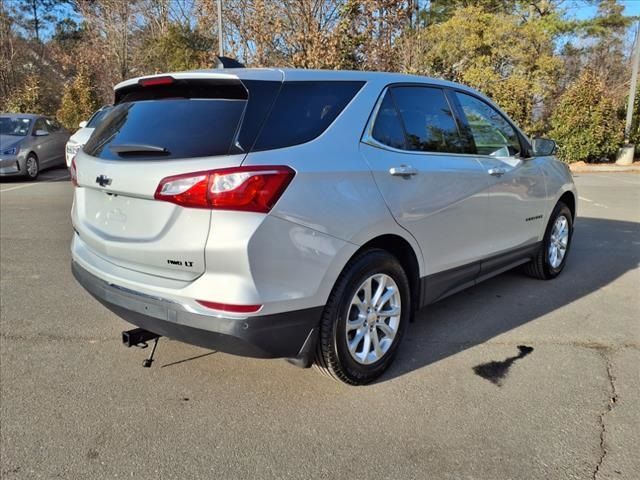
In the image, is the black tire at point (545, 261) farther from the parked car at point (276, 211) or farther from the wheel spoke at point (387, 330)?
the wheel spoke at point (387, 330)

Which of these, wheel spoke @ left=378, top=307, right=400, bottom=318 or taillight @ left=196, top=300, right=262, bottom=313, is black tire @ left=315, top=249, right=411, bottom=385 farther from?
taillight @ left=196, top=300, right=262, bottom=313

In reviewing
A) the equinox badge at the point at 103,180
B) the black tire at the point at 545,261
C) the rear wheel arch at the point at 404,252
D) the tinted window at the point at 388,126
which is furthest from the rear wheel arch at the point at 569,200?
the equinox badge at the point at 103,180

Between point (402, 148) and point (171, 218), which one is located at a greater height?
point (402, 148)

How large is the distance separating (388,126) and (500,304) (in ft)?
6.98

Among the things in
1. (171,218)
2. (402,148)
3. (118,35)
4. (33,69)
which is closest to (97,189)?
(171,218)

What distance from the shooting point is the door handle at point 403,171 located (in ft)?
10.2

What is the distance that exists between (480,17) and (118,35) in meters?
15.1

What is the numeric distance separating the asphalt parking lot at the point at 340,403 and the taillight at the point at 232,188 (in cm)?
117

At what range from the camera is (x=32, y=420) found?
2.79m

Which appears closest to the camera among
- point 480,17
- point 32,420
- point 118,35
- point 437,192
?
point 32,420

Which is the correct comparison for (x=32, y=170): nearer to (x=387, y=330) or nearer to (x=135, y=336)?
(x=135, y=336)

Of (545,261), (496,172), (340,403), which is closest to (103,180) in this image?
(340,403)

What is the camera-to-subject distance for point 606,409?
2.94 meters

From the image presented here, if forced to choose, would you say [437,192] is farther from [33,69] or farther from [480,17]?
[33,69]
